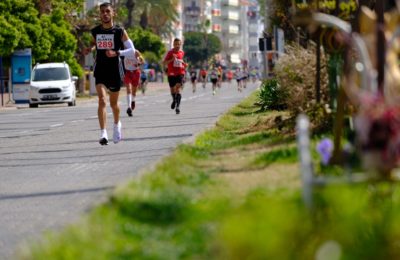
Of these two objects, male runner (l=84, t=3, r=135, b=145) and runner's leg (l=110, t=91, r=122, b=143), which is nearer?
male runner (l=84, t=3, r=135, b=145)

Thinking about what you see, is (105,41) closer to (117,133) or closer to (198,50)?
(117,133)

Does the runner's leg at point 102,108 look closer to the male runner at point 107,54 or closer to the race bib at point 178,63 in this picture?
the male runner at point 107,54

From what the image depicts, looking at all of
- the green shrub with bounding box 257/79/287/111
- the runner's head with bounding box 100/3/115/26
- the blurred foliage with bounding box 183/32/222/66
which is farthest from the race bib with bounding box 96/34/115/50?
the blurred foliage with bounding box 183/32/222/66

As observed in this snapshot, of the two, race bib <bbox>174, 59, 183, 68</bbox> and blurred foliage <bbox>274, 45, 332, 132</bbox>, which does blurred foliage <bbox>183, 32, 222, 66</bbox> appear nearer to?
race bib <bbox>174, 59, 183, 68</bbox>

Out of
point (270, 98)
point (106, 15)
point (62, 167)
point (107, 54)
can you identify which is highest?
point (106, 15)

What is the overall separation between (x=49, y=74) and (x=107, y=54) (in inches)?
1317

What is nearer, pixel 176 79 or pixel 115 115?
pixel 115 115

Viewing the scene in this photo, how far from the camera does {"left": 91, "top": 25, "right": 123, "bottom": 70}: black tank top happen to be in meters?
19.0

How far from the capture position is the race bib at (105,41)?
18969 mm

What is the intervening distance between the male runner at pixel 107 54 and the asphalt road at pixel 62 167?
749mm

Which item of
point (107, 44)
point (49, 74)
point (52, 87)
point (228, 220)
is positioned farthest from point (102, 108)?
point (49, 74)

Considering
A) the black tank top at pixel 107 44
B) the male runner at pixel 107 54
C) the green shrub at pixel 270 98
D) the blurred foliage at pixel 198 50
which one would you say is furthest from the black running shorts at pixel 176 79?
the blurred foliage at pixel 198 50

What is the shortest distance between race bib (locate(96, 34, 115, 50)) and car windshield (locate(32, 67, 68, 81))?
32925mm

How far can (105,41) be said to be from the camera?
19000 mm
